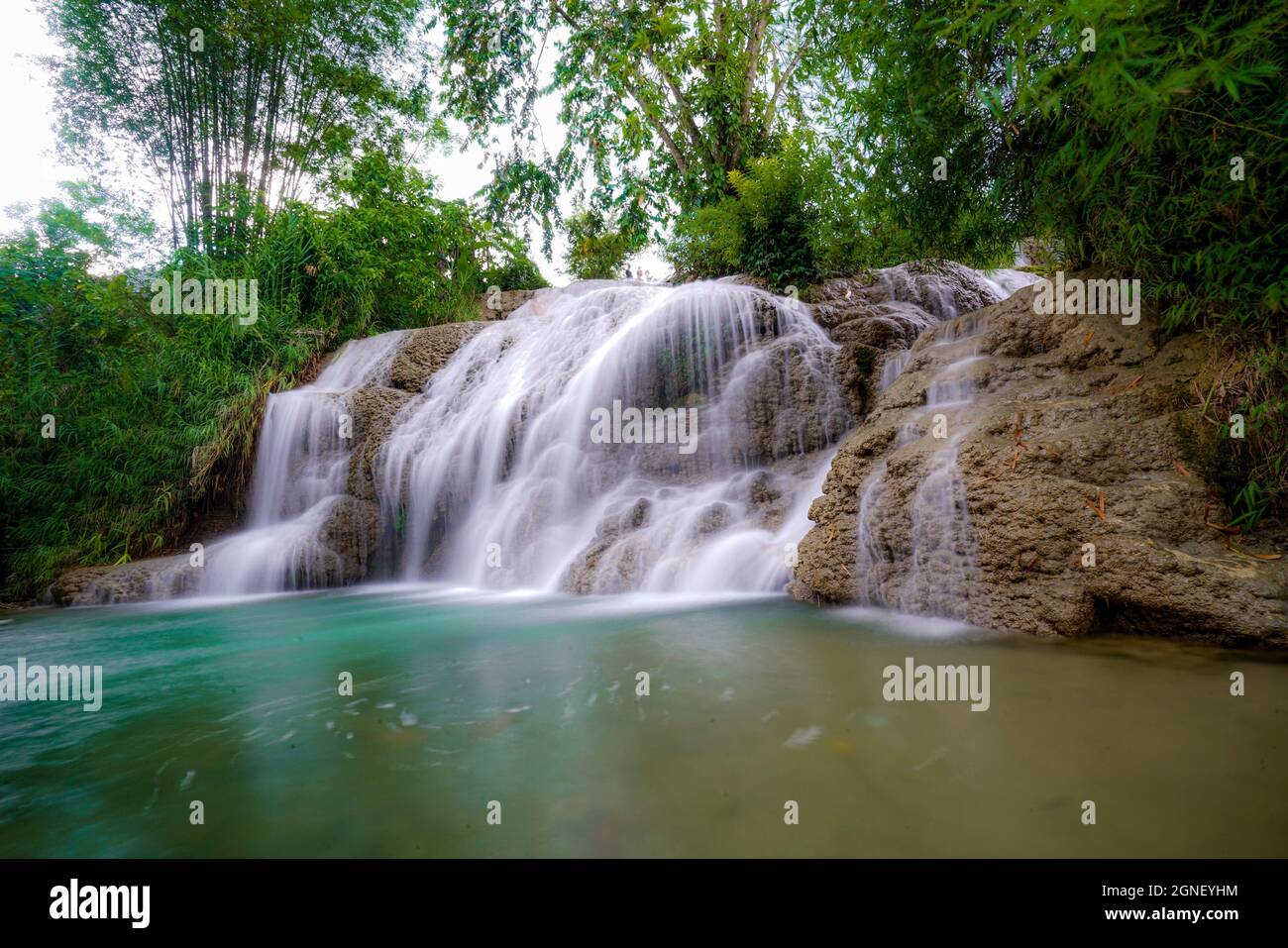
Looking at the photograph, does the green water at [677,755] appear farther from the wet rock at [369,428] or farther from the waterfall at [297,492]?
the wet rock at [369,428]

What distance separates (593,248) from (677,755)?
1431cm

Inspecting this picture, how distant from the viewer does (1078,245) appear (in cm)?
367

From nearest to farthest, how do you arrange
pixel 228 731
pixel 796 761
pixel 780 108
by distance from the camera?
1. pixel 796 761
2. pixel 228 731
3. pixel 780 108

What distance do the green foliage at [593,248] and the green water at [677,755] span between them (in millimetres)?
11372

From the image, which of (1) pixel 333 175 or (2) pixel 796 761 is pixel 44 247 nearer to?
(1) pixel 333 175

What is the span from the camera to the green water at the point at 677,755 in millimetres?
1283

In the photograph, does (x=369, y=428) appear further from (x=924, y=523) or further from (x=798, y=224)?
(x=924, y=523)

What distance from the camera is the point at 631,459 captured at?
19.7 feet

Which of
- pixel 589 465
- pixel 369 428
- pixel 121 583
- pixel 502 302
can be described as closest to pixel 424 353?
pixel 369 428

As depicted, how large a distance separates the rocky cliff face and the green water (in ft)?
0.77

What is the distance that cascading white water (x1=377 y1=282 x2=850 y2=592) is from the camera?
4.73 metres
